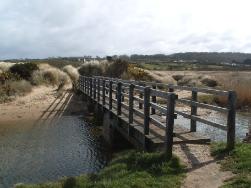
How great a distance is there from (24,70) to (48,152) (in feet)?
93.0

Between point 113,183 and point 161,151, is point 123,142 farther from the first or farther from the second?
point 113,183

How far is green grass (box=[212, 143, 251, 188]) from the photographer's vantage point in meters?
8.64

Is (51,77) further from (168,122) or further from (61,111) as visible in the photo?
(168,122)

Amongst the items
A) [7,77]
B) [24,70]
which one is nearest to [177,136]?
[7,77]

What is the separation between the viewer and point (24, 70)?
4369 centimetres

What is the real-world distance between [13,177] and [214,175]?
6.31m

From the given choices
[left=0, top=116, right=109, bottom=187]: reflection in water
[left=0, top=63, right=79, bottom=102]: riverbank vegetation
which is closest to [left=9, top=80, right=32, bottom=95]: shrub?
[left=0, top=63, right=79, bottom=102]: riverbank vegetation

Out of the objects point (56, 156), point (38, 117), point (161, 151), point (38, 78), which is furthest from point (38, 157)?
point (38, 78)

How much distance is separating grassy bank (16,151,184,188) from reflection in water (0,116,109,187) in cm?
238

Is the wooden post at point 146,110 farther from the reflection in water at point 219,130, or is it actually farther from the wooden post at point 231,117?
the reflection in water at point 219,130

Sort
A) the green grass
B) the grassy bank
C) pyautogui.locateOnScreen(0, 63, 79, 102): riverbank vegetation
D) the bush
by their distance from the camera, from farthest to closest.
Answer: the bush < pyautogui.locateOnScreen(0, 63, 79, 102): riverbank vegetation < the grassy bank < the green grass

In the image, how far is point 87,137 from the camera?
65.1 feet

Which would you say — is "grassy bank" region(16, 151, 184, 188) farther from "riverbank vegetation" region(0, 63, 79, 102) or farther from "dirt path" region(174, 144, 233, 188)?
"riverbank vegetation" region(0, 63, 79, 102)

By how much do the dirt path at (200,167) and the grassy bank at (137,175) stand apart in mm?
233
